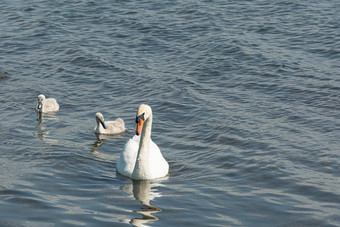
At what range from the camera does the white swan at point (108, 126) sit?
1499 cm

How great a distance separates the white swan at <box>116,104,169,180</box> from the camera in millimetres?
12086

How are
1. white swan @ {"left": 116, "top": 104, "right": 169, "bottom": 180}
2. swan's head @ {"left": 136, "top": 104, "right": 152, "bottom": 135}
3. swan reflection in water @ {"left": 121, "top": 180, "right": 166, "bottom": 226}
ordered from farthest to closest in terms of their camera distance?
white swan @ {"left": 116, "top": 104, "right": 169, "bottom": 180} → swan's head @ {"left": 136, "top": 104, "right": 152, "bottom": 135} → swan reflection in water @ {"left": 121, "top": 180, "right": 166, "bottom": 226}

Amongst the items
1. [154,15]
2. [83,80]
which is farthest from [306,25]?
[83,80]

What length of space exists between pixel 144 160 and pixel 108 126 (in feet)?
9.94

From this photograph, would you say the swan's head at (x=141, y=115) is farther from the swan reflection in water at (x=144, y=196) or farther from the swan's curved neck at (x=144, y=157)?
the swan reflection in water at (x=144, y=196)

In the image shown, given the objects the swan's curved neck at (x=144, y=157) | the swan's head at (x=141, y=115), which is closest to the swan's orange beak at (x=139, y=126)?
the swan's head at (x=141, y=115)

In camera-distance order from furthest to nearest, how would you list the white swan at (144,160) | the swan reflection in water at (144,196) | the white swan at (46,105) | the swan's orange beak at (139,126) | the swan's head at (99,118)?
the white swan at (46,105)
the swan's head at (99,118)
the white swan at (144,160)
the swan's orange beak at (139,126)
the swan reflection in water at (144,196)

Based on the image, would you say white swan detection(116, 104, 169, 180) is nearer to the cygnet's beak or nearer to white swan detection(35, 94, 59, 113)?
the cygnet's beak

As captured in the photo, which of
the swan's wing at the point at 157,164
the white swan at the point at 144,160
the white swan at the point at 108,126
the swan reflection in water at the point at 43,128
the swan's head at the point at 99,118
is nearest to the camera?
the white swan at the point at 144,160

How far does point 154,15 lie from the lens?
25422 millimetres

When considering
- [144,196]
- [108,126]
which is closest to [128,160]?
[144,196]

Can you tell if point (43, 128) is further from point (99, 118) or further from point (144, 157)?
point (144, 157)

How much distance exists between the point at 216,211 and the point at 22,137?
577 centimetres

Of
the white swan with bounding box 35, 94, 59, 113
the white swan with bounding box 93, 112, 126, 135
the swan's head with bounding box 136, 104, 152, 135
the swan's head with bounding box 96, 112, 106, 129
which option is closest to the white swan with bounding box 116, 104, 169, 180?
the swan's head with bounding box 136, 104, 152, 135
